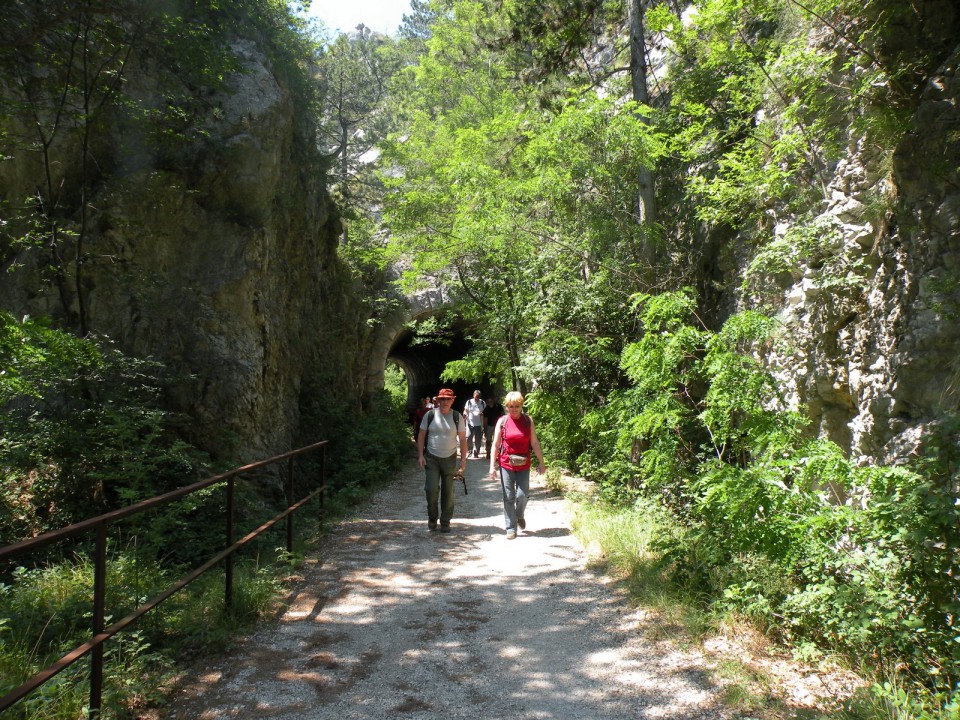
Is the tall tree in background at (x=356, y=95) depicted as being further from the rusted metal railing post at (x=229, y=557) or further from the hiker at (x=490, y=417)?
the rusted metal railing post at (x=229, y=557)

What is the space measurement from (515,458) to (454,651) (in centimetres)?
311

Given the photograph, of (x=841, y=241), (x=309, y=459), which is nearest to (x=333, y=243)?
(x=309, y=459)

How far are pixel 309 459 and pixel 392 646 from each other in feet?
24.6

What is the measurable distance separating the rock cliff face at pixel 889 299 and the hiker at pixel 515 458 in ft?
9.10

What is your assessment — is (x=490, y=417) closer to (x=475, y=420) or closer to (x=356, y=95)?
(x=475, y=420)

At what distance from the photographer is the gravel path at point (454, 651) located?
3.33 metres

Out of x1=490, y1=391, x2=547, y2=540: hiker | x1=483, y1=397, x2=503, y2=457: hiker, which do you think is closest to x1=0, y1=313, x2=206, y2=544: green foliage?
x1=490, y1=391, x2=547, y2=540: hiker

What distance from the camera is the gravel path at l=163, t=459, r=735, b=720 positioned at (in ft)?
10.9

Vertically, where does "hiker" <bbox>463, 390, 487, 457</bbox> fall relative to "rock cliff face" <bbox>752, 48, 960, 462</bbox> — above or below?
below

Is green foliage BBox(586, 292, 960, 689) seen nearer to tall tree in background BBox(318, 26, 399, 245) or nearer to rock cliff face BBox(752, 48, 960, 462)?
rock cliff face BBox(752, 48, 960, 462)

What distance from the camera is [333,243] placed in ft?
49.0

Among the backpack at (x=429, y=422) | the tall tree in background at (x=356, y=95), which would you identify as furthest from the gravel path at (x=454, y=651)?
the tall tree in background at (x=356, y=95)

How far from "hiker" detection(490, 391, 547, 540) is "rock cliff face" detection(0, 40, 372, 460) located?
4046mm

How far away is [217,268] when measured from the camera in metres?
9.57
